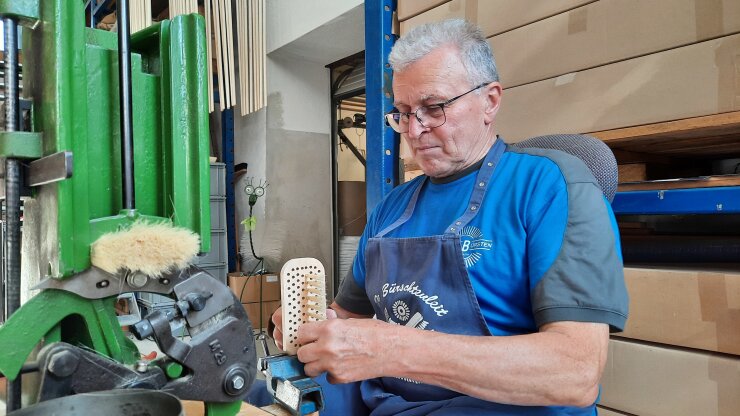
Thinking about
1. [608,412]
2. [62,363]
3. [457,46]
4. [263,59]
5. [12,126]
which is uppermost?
[263,59]

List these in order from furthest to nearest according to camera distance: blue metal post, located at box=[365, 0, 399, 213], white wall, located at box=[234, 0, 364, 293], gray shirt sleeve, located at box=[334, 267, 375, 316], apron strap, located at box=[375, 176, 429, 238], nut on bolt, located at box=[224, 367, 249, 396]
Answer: white wall, located at box=[234, 0, 364, 293], blue metal post, located at box=[365, 0, 399, 213], gray shirt sleeve, located at box=[334, 267, 375, 316], apron strap, located at box=[375, 176, 429, 238], nut on bolt, located at box=[224, 367, 249, 396]

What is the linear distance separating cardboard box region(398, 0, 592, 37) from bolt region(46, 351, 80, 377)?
5.35 ft

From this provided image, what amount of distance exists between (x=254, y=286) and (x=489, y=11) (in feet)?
13.1

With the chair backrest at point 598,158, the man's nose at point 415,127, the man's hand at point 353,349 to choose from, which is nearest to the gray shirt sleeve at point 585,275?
the chair backrest at point 598,158

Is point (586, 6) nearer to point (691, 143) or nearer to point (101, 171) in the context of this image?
point (691, 143)

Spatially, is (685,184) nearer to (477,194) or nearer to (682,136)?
(682,136)

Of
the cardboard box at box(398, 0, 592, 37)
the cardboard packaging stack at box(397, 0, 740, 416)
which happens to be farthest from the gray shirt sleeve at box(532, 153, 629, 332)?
the cardboard box at box(398, 0, 592, 37)

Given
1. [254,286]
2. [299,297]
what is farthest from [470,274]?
[254,286]

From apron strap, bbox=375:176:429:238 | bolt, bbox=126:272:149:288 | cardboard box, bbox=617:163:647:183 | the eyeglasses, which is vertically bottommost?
bolt, bbox=126:272:149:288

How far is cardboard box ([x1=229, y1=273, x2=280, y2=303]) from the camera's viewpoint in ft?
16.8

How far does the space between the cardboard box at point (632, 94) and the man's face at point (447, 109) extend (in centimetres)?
39

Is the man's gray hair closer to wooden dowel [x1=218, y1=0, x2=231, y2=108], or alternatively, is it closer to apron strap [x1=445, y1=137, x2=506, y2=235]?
apron strap [x1=445, y1=137, x2=506, y2=235]

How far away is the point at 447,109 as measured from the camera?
1318 mm

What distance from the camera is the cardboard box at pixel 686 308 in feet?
4.40
